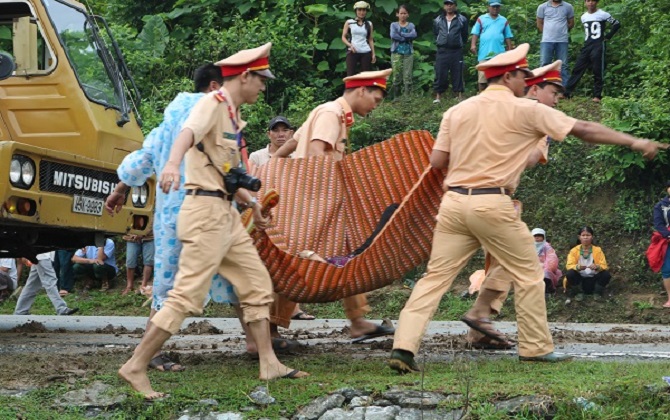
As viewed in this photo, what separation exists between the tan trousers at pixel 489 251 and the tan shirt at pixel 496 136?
14 centimetres

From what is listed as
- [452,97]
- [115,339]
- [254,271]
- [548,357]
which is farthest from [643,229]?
[254,271]

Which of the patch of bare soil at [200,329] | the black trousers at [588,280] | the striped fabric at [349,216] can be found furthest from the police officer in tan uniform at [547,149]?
the black trousers at [588,280]

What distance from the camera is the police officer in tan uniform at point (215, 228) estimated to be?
733 cm

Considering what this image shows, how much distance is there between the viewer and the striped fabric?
877cm

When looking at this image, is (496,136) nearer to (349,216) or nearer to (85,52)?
(349,216)

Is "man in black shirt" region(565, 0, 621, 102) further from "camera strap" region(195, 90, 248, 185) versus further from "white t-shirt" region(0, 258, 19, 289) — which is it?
"camera strap" region(195, 90, 248, 185)

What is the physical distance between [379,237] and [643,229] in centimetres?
918

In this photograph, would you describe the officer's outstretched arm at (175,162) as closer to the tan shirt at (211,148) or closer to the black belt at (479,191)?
the tan shirt at (211,148)

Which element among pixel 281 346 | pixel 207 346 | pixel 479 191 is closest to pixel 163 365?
pixel 281 346

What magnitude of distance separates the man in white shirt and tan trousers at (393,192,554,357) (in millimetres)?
8069

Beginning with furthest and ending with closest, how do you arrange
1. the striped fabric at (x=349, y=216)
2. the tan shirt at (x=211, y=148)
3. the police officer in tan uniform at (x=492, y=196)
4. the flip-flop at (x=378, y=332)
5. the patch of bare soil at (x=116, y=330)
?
1. the patch of bare soil at (x=116, y=330)
2. the flip-flop at (x=378, y=332)
3. the striped fabric at (x=349, y=216)
4. the police officer in tan uniform at (x=492, y=196)
5. the tan shirt at (x=211, y=148)

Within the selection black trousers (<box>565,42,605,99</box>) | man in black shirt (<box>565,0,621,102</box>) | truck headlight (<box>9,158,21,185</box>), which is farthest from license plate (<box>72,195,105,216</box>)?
black trousers (<box>565,42,605,99</box>)

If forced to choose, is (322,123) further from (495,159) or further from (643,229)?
(643,229)

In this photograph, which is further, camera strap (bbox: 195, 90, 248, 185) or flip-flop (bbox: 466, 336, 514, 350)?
flip-flop (bbox: 466, 336, 514, 350)
